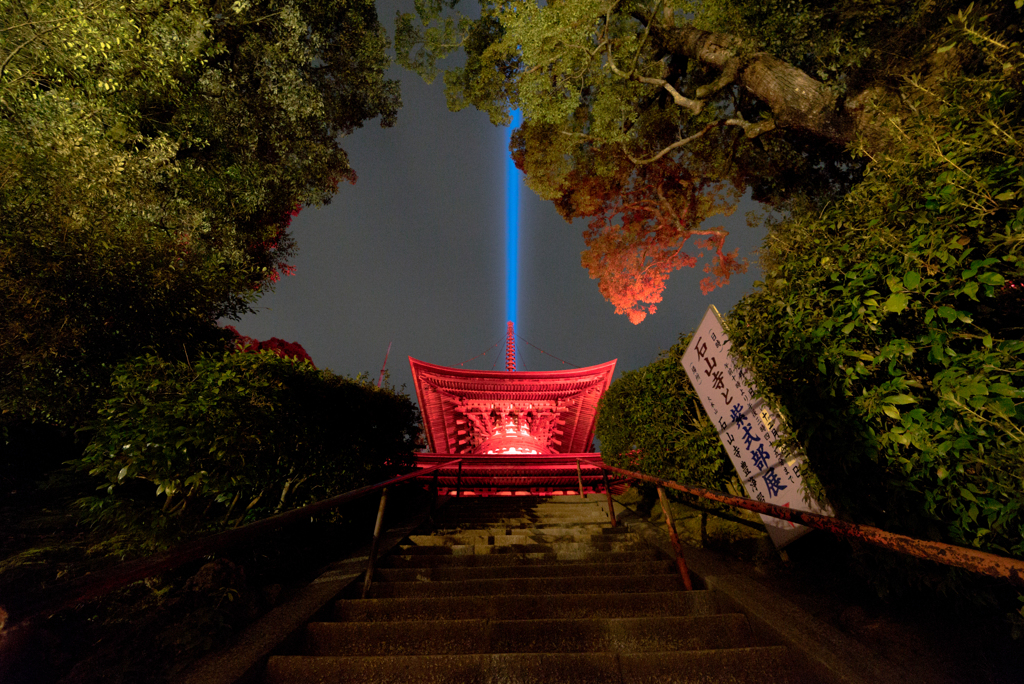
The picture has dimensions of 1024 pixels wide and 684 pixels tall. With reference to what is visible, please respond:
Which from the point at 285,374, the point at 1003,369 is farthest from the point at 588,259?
the point at 1003,369

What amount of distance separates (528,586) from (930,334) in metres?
2.88

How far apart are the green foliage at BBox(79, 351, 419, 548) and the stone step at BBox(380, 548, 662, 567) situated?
3.22ft

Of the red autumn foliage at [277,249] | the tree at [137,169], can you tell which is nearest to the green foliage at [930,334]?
the tree at [137,169]

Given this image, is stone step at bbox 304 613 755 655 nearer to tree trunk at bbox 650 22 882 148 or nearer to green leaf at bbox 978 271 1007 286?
green leaf at bbox 978 271 1007 286

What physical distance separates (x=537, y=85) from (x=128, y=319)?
6566mm

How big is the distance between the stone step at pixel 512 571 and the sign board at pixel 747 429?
3.46 ft

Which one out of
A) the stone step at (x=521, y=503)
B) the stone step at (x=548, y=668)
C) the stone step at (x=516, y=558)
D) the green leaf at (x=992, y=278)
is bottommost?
the stone step at (x=548, y=668)

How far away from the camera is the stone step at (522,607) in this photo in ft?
8.35

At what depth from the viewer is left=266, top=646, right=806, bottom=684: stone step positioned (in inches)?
74.1

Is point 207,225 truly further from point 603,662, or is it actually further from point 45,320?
point 603,662

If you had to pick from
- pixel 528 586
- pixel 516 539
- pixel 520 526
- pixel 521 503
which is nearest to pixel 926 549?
pixel 528 586

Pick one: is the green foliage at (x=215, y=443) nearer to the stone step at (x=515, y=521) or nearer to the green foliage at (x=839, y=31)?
the stone step at (x=515, y=521)

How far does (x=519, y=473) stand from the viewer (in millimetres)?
8703

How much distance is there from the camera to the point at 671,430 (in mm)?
4168
